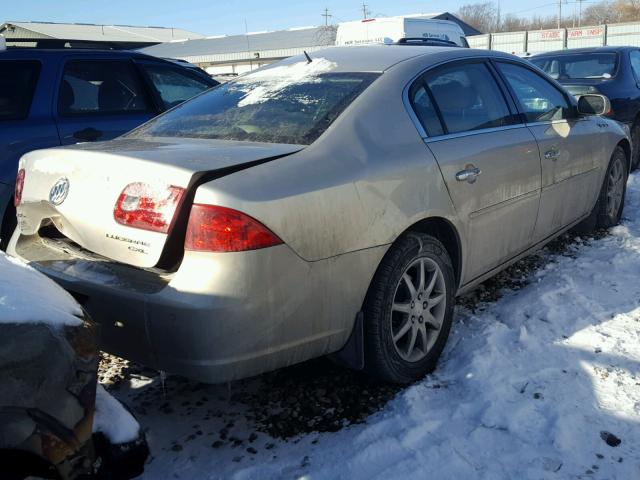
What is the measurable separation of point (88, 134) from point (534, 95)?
3.24 m

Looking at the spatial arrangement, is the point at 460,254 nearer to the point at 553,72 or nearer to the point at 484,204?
the point at 484,204

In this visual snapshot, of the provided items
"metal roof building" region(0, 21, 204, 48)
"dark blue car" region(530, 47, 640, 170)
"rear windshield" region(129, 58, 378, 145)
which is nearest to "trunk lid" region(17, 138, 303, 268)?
"rear windshield" region(129, 58, 378, 145)

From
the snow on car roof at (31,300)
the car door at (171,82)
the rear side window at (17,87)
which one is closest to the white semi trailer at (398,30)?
the car door at (171,82)

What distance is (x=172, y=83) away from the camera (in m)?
5.57

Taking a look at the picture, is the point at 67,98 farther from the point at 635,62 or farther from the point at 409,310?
the point at 635,62

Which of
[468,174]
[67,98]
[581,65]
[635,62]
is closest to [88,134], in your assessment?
[67,98]

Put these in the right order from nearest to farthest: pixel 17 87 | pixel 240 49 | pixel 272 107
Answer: pixel 272 107, pixel 17 87, pixel 240 49

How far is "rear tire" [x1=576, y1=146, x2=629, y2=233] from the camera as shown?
16.1 feet

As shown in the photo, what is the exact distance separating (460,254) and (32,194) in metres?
2.09

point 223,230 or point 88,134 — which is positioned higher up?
point 88,134

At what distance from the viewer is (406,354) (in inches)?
114

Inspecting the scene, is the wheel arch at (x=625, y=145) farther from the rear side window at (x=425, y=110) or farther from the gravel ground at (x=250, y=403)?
the gravel ground at (x=250, y=403)

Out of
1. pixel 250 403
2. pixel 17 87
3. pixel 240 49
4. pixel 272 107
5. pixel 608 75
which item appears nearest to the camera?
pixel 250 403

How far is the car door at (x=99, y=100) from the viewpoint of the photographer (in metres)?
4.54
